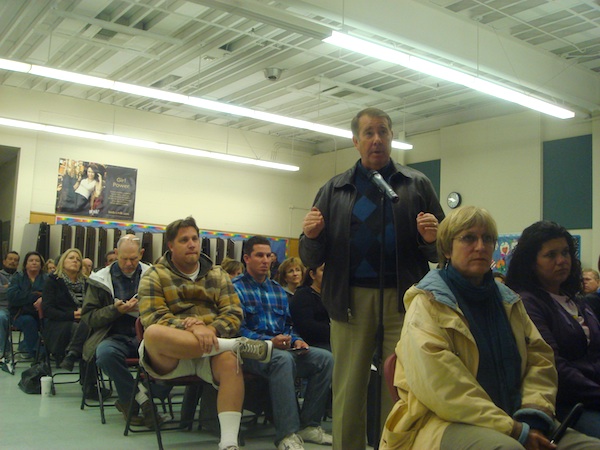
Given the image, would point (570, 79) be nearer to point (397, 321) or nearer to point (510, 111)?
point (510, 111)

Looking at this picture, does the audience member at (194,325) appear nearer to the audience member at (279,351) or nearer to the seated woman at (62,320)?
the audience member at (279,351)

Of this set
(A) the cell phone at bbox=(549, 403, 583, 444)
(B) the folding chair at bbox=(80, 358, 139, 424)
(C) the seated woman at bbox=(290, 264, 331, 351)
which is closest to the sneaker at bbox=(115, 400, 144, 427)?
(B) the folding chair at bbox=(80, 358, 139, 424)

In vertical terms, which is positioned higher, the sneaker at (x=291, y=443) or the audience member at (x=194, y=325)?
the audience member at (x=194, y=325)

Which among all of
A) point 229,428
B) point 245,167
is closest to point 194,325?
point 229,428

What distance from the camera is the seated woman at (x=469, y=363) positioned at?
1739mm

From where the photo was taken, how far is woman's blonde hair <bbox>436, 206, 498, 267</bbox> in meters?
2.01

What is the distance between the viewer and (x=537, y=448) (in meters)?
1.73

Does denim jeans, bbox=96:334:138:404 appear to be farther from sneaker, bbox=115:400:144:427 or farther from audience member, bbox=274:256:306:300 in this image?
audience member, bbox=274:256:306:300

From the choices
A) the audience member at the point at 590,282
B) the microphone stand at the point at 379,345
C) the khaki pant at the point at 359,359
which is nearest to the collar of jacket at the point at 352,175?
the microphone stand at the point at 379,345

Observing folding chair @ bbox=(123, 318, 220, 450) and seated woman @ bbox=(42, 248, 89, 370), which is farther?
seated woman @ bbox=(42, 248, 89, 370)

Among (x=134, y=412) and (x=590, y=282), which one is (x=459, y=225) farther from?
(x=590, y=282)

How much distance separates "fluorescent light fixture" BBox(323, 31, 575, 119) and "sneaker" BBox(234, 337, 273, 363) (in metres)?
3.15

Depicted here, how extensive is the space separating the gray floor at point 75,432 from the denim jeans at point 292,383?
0.74 ft

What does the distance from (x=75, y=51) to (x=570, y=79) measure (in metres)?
6.90
